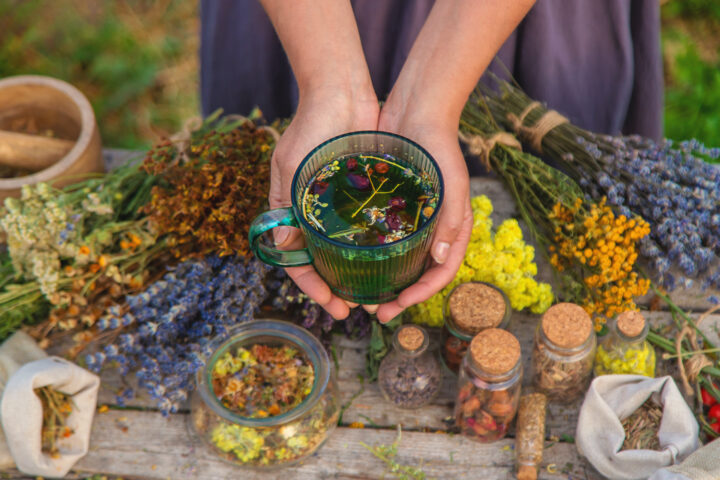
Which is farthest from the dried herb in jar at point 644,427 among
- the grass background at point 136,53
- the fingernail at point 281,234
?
the grass background at point 136,53

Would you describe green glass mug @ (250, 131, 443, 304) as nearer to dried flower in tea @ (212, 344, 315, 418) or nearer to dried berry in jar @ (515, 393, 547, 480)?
dried flower in tea @ (212, 344, 315, 418)

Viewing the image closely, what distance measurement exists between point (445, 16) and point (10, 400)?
51.6 inches

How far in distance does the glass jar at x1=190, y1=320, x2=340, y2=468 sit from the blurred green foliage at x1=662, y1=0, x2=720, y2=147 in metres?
2.18

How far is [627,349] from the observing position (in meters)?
1.43

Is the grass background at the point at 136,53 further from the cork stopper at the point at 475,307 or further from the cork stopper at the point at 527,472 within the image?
the cork stopper at the point at 527,472

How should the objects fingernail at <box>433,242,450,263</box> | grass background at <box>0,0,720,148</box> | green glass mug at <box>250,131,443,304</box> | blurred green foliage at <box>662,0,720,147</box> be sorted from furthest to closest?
grass background at <box>0,0,720,148</box> < blurred green foliage at <box>662,0,720,147</box> < fingernail at <box>433,242,450,263</box> < green glass mug at <box>250,131,443,304</box>

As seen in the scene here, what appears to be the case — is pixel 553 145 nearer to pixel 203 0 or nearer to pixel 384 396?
pixel 384 396

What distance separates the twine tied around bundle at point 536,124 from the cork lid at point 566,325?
0.53m

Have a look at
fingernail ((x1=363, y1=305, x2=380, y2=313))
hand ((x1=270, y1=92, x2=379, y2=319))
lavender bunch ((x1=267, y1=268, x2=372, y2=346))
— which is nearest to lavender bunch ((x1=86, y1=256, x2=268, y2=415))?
lavender bunch ((x1=267, y1=268, x2=372, y2=346))

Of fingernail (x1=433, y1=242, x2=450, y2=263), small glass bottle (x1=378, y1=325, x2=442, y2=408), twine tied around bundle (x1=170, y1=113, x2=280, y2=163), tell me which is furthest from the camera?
twine tied around bundle (x1=170, y1=113, x2=280, y2=163)

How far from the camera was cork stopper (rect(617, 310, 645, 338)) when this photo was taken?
1.36 metres

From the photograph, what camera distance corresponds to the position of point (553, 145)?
5.57ft

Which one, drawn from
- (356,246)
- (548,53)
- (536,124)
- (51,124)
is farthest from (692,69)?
(51,124)

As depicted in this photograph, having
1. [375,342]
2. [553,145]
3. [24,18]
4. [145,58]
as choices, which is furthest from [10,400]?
[24,18]
